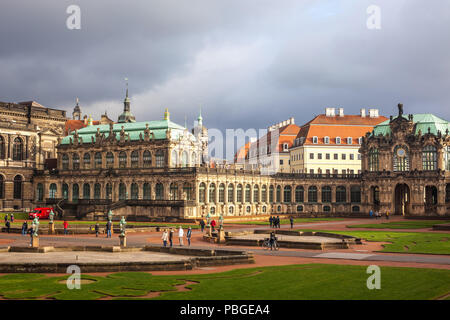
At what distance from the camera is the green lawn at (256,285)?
89.0ft

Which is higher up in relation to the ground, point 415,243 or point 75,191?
point 75,191

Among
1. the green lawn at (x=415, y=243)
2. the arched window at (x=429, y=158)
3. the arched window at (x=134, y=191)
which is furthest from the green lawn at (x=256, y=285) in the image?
the arched window at (x=429, y=158)

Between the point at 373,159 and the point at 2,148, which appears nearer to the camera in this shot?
the point at 373,159

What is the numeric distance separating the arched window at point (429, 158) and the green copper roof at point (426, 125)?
3517mm

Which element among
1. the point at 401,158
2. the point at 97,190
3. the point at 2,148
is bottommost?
the point at 97,190

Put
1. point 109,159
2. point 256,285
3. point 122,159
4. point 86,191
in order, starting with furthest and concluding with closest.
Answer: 1. point 86,191
2. point 109,159
3. point 122,159
4. point 256,285

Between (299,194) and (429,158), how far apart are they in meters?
28.2

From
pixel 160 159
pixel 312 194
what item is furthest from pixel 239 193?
pixel 312 194

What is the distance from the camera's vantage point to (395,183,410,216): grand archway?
121250 millimetres

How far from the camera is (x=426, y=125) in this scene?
117 metres

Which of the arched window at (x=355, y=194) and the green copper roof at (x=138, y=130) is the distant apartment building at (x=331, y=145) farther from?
the green copper roof at (x=138, y=130)

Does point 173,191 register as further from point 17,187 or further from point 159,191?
point 17,187

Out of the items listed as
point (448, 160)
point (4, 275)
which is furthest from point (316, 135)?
point (4, 275)
